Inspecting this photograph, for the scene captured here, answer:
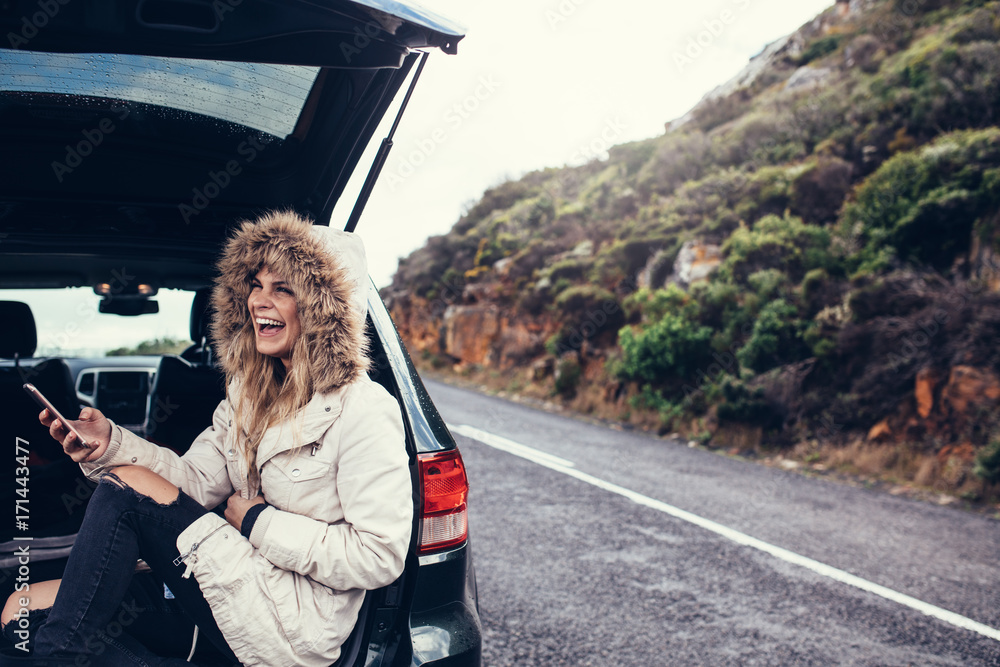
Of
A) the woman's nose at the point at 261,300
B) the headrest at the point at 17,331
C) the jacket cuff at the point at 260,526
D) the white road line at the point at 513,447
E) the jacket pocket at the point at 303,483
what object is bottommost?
the white road line at the point at 513,447

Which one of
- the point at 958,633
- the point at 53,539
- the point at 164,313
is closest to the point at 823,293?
the point at 958,633

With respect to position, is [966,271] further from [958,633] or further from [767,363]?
[958,633]

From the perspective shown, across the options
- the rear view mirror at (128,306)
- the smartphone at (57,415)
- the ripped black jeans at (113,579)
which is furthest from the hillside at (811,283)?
the smartphone at (57,415)

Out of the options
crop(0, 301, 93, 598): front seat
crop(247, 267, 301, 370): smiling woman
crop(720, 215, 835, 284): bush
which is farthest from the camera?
crop(720, 215, 835, 284): bush

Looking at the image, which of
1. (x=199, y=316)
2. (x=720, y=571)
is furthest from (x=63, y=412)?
(x=720, y=571)

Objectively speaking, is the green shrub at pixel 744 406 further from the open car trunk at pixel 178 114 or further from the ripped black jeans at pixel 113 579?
Result: the ripped black jeans at pixel 113 579

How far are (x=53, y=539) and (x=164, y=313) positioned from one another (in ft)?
4.08

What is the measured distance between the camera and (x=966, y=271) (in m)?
8.96

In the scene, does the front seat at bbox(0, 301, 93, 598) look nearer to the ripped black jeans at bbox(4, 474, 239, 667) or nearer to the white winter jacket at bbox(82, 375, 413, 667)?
the ripped black jeans at bbox(4, 474, 239, 667)

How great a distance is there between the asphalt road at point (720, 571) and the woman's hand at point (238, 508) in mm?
1596

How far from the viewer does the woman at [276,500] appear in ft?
5.30

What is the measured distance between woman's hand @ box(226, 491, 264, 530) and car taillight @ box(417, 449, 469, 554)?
469 mm

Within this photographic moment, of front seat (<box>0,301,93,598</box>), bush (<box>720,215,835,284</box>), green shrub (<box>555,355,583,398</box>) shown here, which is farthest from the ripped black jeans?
green shrub (<box>555,355,583,398</box>)

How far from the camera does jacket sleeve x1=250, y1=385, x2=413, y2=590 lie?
1611 millimetres
